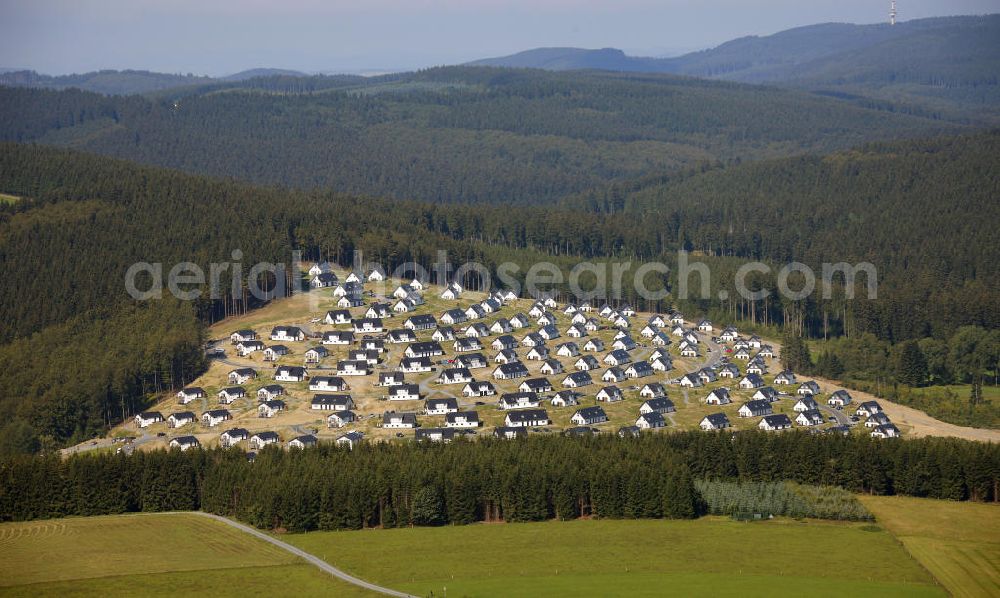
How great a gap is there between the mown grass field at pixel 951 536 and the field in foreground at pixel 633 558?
102cm

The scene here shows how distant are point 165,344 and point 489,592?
47.7 meters

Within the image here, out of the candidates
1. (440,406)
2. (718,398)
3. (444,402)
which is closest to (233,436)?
(440,406)

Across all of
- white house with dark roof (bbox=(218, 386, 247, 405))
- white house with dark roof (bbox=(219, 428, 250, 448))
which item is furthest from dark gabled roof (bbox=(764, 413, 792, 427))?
white house with dark roof (bbox=(218, 386, 247, 405))

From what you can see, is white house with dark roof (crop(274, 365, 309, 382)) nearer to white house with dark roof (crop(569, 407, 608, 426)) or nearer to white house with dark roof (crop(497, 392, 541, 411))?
white house with dark roof (crop(497, 392, 541, 411))

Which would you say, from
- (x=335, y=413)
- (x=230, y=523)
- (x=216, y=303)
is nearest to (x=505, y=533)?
(x=230, y=523)

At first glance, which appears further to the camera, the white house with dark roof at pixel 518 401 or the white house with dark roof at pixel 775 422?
the white house with dark roof at pixel 518 401

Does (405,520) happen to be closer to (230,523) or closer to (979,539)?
(230,523)

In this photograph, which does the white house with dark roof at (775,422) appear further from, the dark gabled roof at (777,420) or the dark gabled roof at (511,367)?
the dark gabled roof at (511,367)

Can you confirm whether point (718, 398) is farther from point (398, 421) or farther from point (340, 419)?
point (340, 419)

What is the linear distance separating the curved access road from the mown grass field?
78.3 feet

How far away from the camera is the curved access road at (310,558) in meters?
53.9

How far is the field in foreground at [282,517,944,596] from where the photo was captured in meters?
54.0

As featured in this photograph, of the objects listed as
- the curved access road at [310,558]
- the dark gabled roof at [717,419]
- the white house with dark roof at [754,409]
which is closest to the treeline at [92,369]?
the curved access road at [310,558]

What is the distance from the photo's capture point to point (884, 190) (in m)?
168
